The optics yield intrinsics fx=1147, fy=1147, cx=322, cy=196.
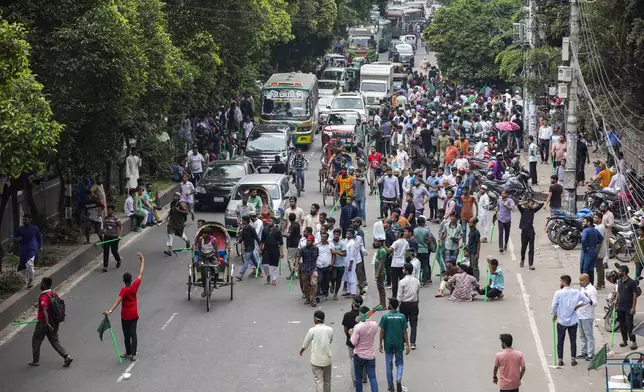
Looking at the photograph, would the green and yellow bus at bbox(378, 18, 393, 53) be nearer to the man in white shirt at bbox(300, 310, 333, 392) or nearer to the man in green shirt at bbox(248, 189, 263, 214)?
the man in green shirt at bbox(248, 189, 263, 214)

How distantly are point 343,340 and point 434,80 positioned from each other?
4660 cm

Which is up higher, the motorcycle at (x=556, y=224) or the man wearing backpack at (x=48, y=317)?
the man wearing backpack at (x=48, y=317)

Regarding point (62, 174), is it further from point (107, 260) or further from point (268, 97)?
point (268, 97)

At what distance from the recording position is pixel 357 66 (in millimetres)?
73625

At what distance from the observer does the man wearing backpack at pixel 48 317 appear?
17.2m

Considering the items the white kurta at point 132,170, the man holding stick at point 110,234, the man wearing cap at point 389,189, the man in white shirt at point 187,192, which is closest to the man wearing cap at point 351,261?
the man holding stick at point 110,234

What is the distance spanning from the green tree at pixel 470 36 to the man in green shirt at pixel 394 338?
42304mm

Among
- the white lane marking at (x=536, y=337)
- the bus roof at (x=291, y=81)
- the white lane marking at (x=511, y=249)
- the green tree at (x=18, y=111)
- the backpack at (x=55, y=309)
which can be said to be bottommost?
the white lane marking at (x=511, y=249)

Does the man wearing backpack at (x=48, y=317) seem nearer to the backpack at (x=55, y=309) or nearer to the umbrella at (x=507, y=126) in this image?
the backpack at (x=55, y=309)

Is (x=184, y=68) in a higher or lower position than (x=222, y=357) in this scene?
higher

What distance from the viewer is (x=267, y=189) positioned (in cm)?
2861

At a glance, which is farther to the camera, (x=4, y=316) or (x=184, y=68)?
(x=184, y=68)

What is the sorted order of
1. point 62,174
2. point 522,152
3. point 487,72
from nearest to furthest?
point 62,174
point 522,152
point 487,72

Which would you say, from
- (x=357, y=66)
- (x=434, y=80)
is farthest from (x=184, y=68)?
(x=357, y=66)
